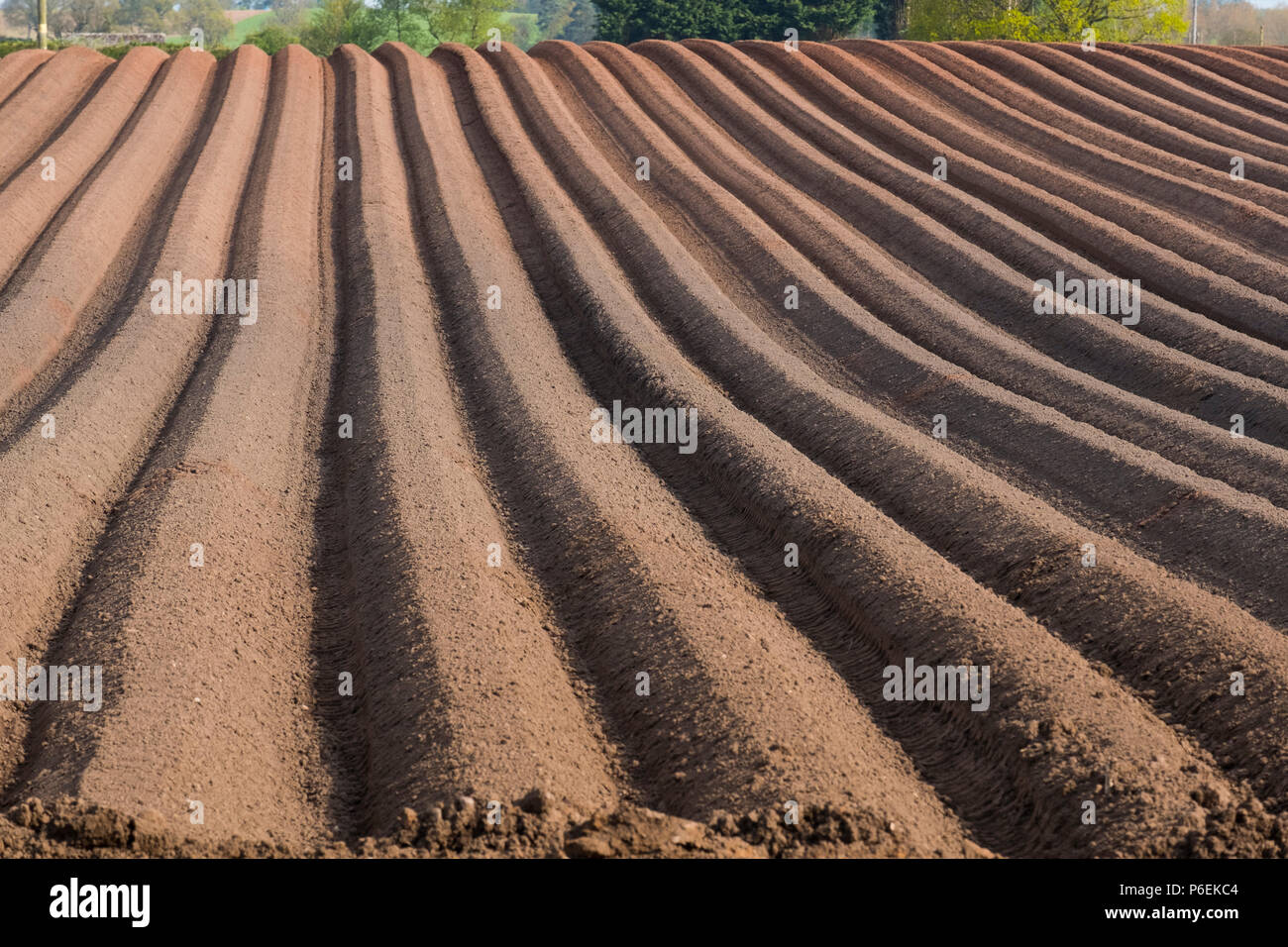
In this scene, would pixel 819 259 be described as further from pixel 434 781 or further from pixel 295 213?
pixel 434 781

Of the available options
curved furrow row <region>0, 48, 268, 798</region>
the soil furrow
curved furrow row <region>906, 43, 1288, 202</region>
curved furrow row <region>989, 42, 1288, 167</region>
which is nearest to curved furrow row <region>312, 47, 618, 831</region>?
curved furrow row <region>0, 48, 268, 798</region>

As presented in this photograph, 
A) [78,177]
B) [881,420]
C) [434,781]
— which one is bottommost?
[434,781]

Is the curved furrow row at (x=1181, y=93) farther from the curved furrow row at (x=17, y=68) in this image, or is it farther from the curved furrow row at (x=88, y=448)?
the curved furrow row at (x=17, y=68)

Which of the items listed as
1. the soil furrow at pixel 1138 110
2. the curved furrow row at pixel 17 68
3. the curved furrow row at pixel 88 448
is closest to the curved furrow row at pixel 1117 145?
the soil furrow at pixel 1138 110

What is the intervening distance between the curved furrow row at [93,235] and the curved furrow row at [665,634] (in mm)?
3659

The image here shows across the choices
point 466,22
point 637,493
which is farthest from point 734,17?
point 637,493

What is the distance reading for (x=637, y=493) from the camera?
7.84 m

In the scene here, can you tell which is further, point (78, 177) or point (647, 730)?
point (78, 177)

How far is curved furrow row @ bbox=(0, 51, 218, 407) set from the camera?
10172 millimetres

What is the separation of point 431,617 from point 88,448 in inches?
141

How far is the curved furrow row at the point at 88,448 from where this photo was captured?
624 cm

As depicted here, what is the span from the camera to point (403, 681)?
5.53 m
